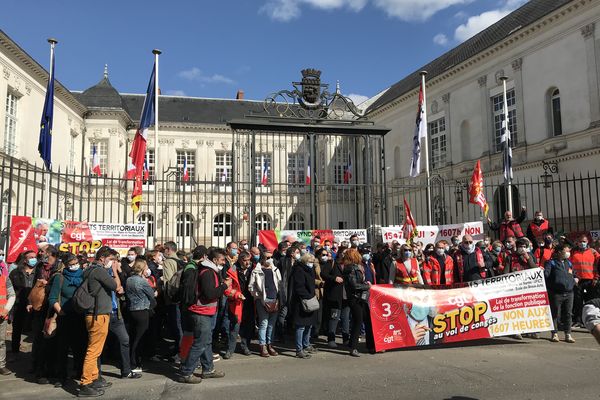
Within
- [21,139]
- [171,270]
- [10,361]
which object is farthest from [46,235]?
[21,139]

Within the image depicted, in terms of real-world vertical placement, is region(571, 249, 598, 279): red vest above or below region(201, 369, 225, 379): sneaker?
above

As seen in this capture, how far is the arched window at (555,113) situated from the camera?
73.3 feet

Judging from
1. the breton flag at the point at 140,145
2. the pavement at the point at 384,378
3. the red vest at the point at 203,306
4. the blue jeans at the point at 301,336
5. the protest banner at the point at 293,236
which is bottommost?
the pavement at the point at 384,378

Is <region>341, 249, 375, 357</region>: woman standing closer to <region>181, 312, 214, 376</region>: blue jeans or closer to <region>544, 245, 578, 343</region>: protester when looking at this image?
<region>181, 312, 214, 376</region>: blue jeans

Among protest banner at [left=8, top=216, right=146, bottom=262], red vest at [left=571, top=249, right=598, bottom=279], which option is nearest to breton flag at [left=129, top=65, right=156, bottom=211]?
protest banner at [left=8, top=216, right=146, bottom=262]

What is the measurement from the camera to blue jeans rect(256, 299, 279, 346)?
7770mm

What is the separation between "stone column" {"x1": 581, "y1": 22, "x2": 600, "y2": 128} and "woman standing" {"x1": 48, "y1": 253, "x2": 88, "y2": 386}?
20.8 meters

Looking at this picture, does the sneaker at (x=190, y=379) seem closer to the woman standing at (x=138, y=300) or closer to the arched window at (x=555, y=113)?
the woman standing at (x=138, y=300)

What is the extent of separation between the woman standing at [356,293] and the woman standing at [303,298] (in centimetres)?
65

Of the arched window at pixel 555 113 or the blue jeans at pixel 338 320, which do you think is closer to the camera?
the blue jeans at pixel 338 320

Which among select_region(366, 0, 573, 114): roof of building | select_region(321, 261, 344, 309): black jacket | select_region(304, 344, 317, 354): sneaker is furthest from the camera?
select_region(366, 0, 573, 114): roof of building

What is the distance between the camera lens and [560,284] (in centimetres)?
886

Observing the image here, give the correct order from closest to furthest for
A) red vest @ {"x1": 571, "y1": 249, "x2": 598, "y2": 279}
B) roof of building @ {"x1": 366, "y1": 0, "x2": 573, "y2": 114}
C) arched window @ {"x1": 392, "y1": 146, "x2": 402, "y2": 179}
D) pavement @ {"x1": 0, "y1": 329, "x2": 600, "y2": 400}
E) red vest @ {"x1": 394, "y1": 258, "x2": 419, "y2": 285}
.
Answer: pavement @ {"x1": 0, "y1": 329, "x2": 600, "y2": 400} → red vest @ {"x1": 394, "y1": 258, "x2": 419, "y2": 285} → red vest @ {"x1": 571, "y1": 249, "x2": 598, "y2": 279} → roof of building @ {"x1": 366, "y1": 0, "x2": 573, "y2": 114} → arched window @ {"x1": 392, "y1": 146, "x2": 402, "y2": 179}

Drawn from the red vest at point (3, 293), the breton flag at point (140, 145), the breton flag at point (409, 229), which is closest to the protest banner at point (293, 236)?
the breton flag at point (409, 229)
